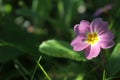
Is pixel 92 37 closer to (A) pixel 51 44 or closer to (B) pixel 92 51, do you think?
(B) pixel 92 51

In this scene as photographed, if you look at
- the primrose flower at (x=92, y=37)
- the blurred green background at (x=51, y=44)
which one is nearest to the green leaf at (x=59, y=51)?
the blurred green background at (x=51, y=44)

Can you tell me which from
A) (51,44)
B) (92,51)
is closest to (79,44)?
(92,51)

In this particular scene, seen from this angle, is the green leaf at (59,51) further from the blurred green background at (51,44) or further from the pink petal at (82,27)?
the pink petal at (82,27)

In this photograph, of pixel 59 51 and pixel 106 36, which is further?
pixel 59 51

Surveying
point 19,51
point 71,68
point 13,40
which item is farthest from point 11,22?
point 71,68

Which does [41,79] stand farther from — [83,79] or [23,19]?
[23,19]

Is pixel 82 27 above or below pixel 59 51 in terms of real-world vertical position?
above
